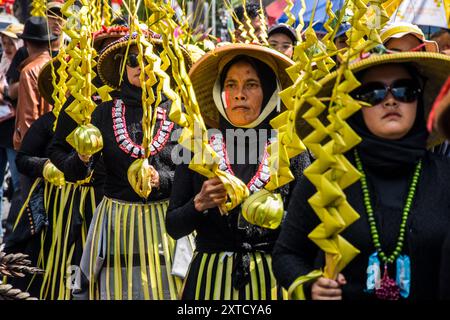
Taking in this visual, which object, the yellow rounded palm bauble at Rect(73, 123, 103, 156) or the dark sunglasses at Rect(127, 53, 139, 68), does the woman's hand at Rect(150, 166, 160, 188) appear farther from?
the dark sunglasses at Rect(127, 53, 139, 68)

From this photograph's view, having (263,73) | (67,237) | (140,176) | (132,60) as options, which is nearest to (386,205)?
(263,73)

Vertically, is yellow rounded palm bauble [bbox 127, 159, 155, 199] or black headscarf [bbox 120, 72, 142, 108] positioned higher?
black headscarf [bbox 120, 72, 142, 108]

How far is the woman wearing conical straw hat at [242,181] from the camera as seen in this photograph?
444 centimetres

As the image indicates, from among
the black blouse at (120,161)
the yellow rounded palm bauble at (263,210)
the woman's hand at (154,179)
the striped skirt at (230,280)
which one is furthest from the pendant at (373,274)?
the black blouse at (120,161)

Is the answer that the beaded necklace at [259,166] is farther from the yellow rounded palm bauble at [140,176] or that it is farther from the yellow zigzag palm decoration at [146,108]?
the yellow rounded palm bauble at [140,176]

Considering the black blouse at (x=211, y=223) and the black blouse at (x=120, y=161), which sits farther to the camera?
the black blouse at (x=120, y=161)

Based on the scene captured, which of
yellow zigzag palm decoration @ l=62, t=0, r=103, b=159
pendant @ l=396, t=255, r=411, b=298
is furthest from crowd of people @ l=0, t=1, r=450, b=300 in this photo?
yellow zigzag palm decoration @ l=62, t=0, r=103, b=159

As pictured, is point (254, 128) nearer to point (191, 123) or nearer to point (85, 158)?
point (191, 123)

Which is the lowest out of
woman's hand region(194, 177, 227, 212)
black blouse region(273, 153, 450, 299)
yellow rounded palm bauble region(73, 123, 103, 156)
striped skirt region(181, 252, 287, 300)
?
striped skirt region(181, 252, 287, 300)

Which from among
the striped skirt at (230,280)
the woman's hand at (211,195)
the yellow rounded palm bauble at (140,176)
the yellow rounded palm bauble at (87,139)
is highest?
the yellow rounded palm bauble at (87,139)

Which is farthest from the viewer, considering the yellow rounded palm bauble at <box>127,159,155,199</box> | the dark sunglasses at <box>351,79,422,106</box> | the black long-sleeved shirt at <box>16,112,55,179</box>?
the black long-sleeved shirt at <box>16,112,55,179</box>

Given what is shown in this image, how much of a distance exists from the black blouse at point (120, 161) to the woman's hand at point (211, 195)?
1.07m

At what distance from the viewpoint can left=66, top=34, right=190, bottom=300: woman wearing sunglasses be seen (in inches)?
214
